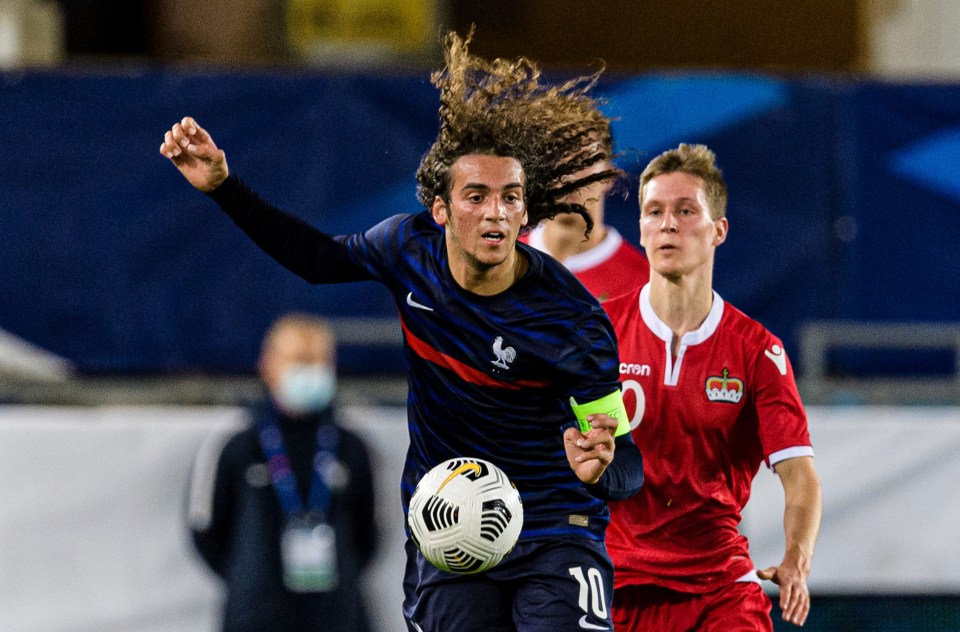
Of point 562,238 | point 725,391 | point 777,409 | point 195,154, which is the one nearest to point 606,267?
point 562,238

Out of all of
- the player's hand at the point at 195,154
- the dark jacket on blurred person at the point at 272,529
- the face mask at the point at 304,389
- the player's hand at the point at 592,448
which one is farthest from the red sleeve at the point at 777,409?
the face mask at the point at 304,389

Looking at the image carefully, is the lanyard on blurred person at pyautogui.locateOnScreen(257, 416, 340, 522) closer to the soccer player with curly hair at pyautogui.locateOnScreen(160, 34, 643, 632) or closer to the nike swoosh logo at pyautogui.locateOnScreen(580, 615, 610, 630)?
the soccer player with curly hair at pyautogui.locateOnScreen(160, 34, 643, 632)

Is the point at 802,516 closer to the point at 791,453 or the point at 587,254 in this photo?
the point at 791,453

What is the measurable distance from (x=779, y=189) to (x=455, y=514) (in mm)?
4944

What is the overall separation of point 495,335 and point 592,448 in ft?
1.67

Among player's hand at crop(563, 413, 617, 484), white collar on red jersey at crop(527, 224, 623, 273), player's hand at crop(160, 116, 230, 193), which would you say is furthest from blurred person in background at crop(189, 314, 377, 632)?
player's hand at crop(563, 413, 617, 484)

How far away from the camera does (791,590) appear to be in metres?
4.08

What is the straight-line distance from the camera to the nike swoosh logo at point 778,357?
438 cm

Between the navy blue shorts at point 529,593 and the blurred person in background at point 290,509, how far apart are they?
2.08 meters

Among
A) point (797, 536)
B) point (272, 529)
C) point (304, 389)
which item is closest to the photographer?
point (797, 536)

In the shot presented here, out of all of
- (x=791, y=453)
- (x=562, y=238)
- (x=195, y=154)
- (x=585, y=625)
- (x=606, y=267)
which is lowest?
(x=585, y=625)

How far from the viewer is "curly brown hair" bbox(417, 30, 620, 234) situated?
411cm

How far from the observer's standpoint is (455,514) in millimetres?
3838

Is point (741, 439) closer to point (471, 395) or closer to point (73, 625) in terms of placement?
point (471, 395)
